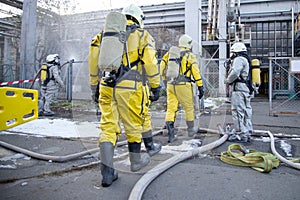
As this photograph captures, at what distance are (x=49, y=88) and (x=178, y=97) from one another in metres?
4.52

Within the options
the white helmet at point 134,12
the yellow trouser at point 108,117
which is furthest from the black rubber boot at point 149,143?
the white helmet at point 134,12

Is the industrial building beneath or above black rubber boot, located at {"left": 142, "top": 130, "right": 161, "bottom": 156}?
above

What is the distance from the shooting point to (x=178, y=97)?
428 cm

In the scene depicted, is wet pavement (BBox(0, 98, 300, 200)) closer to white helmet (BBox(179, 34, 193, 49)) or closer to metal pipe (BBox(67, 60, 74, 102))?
white helmet (BBox(179, 34, 193, 49))

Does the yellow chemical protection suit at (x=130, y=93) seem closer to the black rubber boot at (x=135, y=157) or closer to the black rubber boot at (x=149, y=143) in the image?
the black rubber boot at (x=135, y=157)

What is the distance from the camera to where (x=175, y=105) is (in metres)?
4.29

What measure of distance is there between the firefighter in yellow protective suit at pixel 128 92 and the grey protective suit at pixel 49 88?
4.82 m

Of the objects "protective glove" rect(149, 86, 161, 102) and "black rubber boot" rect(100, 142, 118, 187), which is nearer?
"black rubber boot" rect(100, 142, 118, 187)

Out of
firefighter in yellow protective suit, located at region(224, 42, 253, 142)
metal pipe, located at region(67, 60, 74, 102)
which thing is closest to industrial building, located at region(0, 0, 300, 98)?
metal pipe, located at region(67, 60, 74, 102)

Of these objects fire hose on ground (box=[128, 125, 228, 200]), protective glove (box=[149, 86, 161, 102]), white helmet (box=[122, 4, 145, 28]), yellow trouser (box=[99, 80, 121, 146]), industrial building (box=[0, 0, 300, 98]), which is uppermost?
industrial building (box=[0, 0, 300, 98])

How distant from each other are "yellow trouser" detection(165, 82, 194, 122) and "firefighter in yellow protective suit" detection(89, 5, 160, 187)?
5.18 feet

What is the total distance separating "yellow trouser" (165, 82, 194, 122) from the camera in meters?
4.21

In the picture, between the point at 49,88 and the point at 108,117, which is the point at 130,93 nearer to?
the point at 108,117

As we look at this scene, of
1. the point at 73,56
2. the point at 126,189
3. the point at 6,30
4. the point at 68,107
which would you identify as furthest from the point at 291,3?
the point at 126,189
